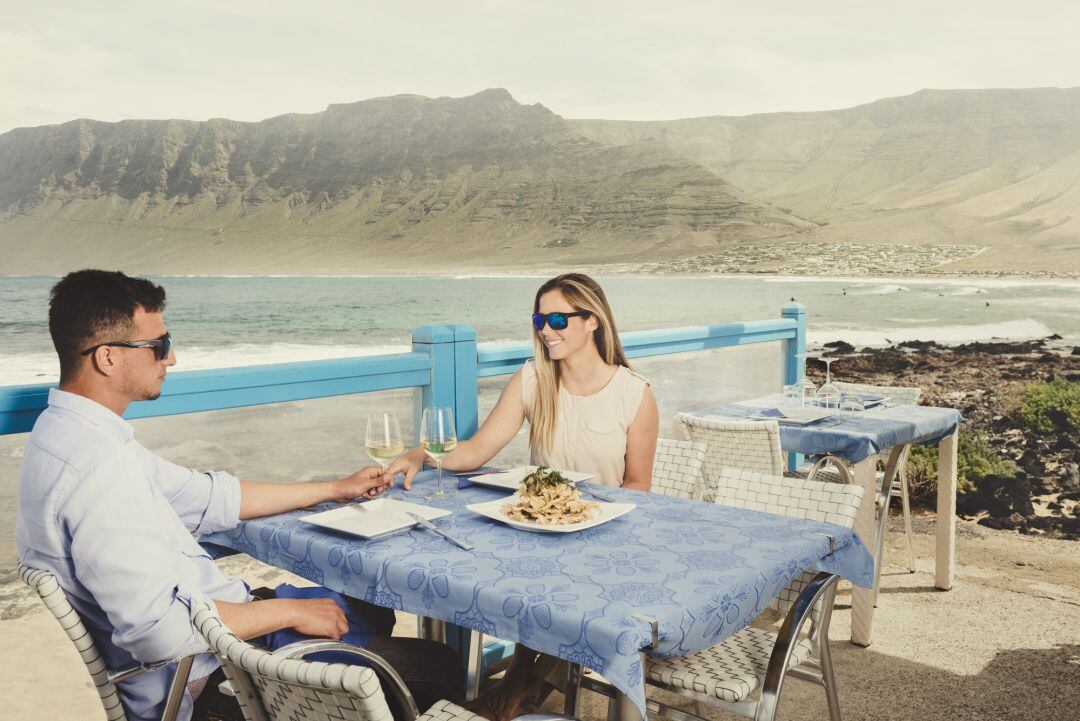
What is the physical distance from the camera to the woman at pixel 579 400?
2.61m

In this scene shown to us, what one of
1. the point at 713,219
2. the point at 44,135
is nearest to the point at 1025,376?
the point at 713,219

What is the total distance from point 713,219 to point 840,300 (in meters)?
24.2

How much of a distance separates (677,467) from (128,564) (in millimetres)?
1673

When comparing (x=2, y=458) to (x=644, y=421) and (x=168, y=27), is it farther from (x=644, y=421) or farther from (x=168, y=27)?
(x=168, y=27)

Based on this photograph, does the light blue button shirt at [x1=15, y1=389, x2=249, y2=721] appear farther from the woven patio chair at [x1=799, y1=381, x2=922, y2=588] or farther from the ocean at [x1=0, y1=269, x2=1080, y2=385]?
the ocean at [x1=0, y1=269, x2=1080, y2=385]

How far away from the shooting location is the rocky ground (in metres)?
7.11

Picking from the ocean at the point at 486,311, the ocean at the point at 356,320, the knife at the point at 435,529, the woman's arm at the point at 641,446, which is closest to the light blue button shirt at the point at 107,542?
the knife at the point at 435,529

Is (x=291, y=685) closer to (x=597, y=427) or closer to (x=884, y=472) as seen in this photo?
(x=597, y=427)

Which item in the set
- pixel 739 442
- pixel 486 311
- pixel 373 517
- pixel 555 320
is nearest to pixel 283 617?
pixel 373 517

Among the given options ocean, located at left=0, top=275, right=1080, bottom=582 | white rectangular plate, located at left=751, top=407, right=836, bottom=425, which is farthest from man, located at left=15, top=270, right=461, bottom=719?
ocean, located at left=0, top=275, right=1080, bottom=582

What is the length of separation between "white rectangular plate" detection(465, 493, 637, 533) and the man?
1.02 ft

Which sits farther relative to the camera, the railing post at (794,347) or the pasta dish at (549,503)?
the railing post at (794,347)

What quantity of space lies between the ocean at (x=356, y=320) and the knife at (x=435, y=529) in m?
11.8

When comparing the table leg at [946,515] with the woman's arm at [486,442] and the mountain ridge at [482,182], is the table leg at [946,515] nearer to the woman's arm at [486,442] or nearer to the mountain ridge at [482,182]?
the woman's arm at [486,442]
